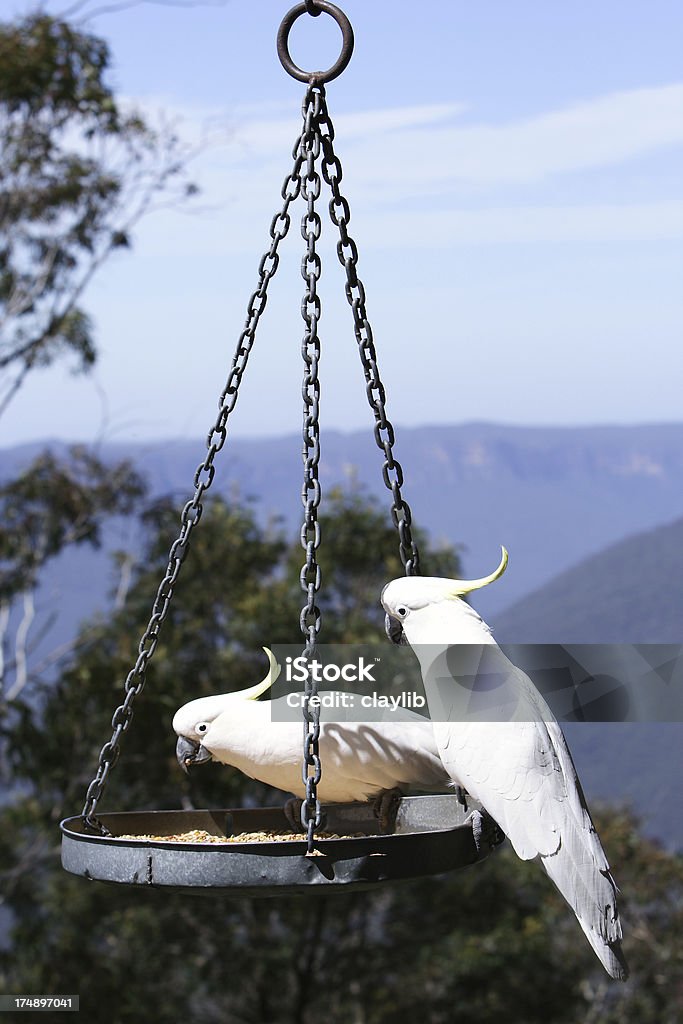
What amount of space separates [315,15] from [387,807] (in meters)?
1.41

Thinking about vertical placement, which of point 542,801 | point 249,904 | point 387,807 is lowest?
point 249,904

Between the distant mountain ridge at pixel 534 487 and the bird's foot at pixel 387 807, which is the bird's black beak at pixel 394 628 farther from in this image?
the distant mountain ridge at pixel 534 487

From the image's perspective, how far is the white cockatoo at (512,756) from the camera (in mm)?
1715

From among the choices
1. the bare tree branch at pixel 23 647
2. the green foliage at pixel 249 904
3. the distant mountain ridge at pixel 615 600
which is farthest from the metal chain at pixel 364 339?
the distant mountain ridge at pixel 615 600

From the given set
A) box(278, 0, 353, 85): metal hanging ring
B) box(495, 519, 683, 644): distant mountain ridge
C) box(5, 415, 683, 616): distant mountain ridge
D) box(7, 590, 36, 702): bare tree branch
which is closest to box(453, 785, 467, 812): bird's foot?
box(278, 0, 353, 85): metal hanging ring

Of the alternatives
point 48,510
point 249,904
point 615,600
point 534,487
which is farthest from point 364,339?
point 534,487

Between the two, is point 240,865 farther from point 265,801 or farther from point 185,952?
point 185,952

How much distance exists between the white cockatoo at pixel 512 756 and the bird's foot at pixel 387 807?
0.76 feet

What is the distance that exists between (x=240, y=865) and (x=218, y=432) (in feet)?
2.63

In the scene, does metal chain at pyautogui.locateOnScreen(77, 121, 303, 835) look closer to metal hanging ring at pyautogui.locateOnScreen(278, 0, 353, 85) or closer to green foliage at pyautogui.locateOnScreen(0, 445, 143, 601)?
metal hanging ring at pyautogui.locateOnScreen(278, 0, 353, 85)

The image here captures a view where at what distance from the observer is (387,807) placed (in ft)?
6.91

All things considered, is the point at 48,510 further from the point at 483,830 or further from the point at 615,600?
the point at 615,600

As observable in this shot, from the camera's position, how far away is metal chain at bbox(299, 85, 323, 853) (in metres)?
1.71

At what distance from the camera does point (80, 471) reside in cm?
719
